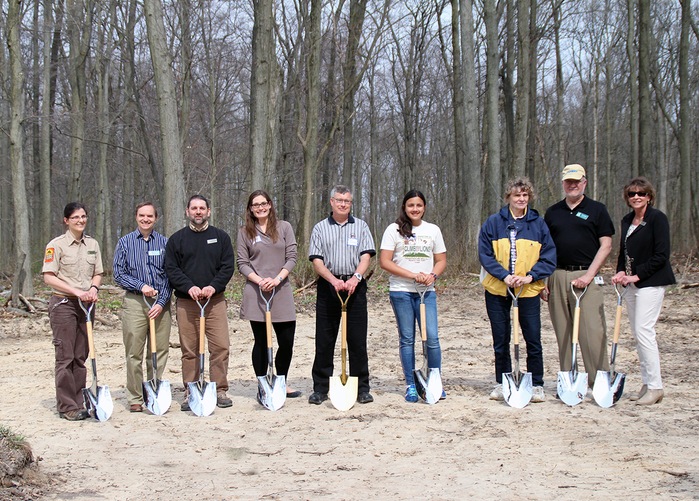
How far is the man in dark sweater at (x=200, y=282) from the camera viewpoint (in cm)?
660

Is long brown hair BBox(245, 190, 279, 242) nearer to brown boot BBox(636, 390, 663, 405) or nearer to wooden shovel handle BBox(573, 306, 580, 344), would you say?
wooden shovel handle BBox(573, 306, 580, 344)

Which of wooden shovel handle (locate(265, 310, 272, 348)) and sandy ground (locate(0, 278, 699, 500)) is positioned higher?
wooden shovel handle (locate(265, 310, 272, 348))

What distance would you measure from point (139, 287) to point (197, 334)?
27.3 inches

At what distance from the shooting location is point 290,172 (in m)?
26.1

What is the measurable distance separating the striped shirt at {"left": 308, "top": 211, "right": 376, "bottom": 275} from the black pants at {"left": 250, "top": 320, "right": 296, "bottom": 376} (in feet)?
2.33

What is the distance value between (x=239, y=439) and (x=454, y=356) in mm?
4328

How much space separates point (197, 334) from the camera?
22.2 ft

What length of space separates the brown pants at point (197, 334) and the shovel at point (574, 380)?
10.1 ft

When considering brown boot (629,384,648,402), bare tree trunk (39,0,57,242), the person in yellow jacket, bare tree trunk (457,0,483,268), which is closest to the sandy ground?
brown boot (629,384,648,402)

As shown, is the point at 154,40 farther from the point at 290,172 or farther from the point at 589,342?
the point at 290,172

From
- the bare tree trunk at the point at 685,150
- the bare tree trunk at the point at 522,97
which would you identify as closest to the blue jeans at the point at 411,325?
the bare tree trunk at the point at 522,97

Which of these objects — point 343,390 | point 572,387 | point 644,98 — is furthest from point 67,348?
point 644,98

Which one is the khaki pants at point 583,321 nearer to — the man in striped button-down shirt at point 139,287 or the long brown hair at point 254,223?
the long brown hair at point 254,223

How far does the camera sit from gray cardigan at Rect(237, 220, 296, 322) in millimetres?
6746
